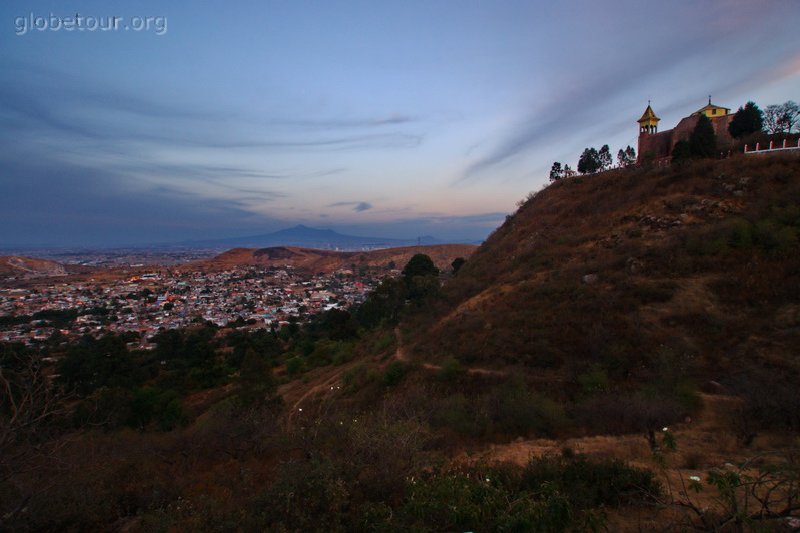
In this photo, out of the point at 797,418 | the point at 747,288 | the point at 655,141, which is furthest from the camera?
the point at 655,141

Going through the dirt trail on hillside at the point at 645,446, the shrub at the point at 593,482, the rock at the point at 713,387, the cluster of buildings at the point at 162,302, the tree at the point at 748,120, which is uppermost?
the tree at the point at 748,120

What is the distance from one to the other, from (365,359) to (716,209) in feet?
62.4

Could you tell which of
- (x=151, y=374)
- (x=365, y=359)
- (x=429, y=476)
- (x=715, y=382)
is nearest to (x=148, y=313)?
(x=151, y=374)

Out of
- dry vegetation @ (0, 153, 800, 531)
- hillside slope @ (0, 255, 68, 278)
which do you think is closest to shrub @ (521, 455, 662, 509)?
dry vegetation @ (0, 153, 800, 531)

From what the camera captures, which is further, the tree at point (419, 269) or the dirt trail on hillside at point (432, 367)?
the tree at point (419, 269)

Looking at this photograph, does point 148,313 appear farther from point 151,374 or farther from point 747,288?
point 747,288

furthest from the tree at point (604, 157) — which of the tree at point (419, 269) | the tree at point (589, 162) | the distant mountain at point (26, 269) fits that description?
the distant mountain at point (26, 269)

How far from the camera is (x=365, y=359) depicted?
19891 millimetres

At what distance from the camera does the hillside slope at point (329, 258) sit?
231ft

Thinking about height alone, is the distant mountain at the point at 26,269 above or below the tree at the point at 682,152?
below

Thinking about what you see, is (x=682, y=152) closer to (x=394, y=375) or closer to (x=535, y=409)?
(x=535, y=409)

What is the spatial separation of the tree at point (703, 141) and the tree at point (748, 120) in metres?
3.56

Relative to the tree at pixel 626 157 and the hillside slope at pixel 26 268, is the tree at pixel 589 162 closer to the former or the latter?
the tree at pixel 626 157

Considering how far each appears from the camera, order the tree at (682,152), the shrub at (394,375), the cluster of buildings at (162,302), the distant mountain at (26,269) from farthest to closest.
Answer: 1. the distant mountain at (26,269)
2. the cluster of buildings at (162,302)
3. the tree at (682,152)
4. the shrub at (394,375)
